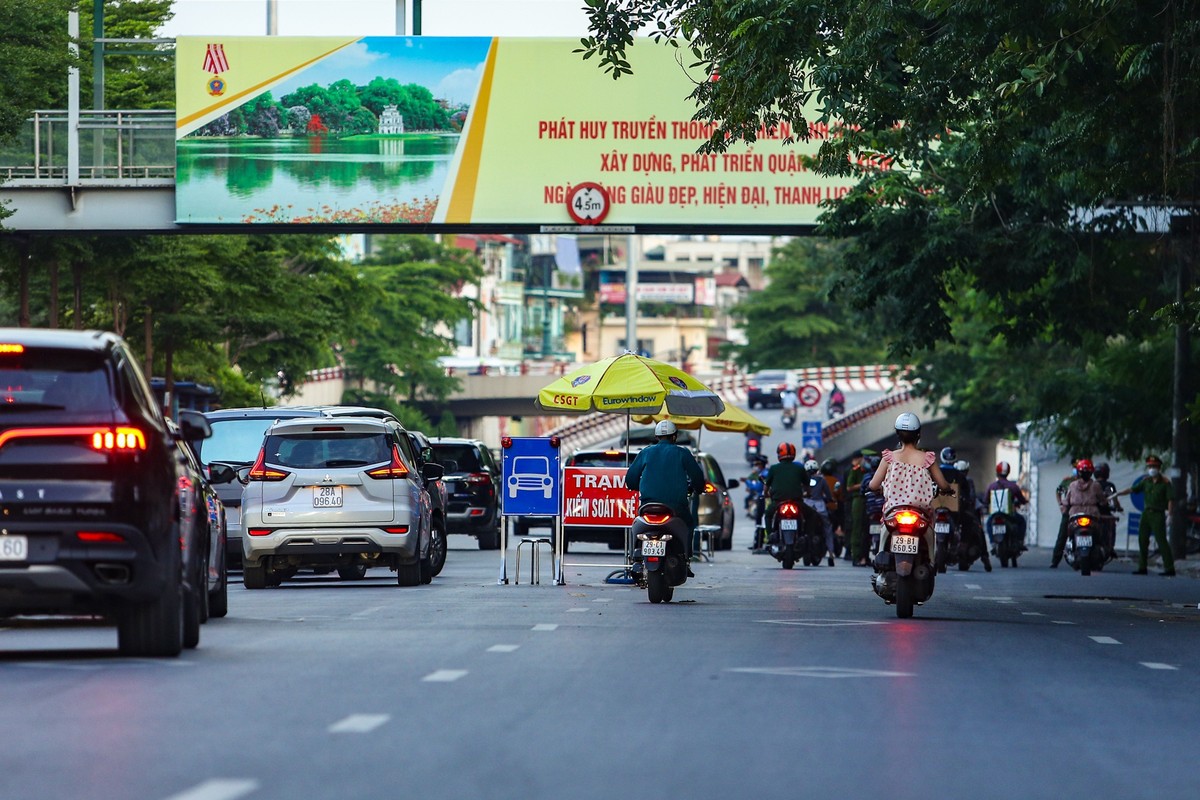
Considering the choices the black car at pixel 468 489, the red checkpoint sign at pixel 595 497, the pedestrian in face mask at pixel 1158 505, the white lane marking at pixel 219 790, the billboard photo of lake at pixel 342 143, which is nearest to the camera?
the white lane marking at pixel 219 790

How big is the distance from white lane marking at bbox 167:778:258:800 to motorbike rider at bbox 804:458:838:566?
26.2 metres

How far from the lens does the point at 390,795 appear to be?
7.38 meters

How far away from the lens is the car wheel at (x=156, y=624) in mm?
12195

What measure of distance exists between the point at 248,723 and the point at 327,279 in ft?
164

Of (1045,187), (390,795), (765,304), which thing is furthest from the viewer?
(765,304)

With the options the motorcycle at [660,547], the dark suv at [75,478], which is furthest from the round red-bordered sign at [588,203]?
the dark suv at [75,478]

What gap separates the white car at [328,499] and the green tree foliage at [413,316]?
232 feet

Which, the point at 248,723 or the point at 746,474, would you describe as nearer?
the point at 248,723

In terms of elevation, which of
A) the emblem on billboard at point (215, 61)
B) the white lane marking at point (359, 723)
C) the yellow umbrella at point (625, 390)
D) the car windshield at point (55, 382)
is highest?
the emblem on billboard at point (215, 61)

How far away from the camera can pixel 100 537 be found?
11.8m

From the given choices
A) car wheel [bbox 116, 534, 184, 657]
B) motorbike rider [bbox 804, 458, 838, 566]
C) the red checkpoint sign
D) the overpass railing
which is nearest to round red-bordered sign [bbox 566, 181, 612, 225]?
motorbike rider [bbox 804, 458, 838, 566]

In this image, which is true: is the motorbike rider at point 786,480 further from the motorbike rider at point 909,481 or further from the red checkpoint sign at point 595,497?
the motorbike rider at point 909,481

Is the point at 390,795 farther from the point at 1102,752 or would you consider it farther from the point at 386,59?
the point at 386,59

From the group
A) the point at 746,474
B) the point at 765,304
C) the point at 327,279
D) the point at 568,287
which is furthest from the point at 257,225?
the point at 568,287
